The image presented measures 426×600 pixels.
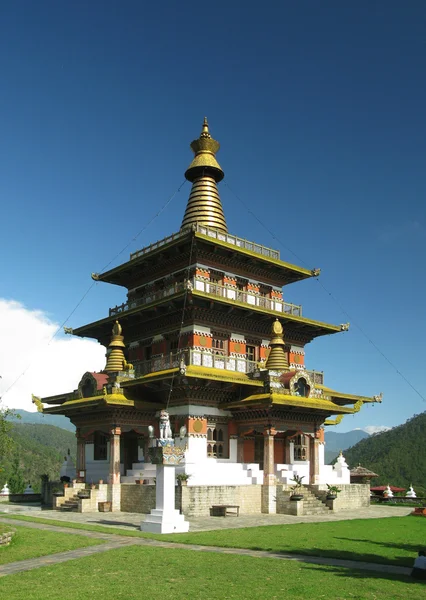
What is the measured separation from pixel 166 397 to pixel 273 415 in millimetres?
6187

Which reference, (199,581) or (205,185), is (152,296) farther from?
(199,581)

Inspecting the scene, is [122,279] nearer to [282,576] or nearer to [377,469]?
[282,576]

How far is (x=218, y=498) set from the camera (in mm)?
29406

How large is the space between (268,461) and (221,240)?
1293cm

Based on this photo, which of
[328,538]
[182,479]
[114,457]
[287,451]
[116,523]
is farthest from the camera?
[287,451]

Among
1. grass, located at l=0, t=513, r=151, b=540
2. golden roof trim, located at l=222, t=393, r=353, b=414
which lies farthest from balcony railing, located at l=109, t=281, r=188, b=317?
grass, located at l=0, t=513, r=151, b=540

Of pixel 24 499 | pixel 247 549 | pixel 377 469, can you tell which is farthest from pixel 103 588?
pixel 377 469

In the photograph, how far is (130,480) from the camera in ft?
109

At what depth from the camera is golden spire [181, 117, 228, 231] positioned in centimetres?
4180

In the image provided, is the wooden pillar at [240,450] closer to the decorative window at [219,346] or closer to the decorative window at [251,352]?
the decorative window at [219,346]

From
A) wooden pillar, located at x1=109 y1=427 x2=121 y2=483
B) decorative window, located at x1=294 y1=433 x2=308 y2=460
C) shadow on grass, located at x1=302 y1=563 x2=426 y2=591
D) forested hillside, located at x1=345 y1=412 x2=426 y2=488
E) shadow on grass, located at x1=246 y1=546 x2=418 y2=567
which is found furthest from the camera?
forested hillside, located at x1=345 y1=412 x2=426 y2=488

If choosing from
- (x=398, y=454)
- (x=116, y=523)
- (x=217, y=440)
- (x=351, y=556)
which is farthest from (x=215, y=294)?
(x=398, y=454)

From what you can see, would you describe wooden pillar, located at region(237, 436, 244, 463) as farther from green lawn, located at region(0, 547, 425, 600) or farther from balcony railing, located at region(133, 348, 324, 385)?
green lawn, located at region(0, 547, 425, 600)

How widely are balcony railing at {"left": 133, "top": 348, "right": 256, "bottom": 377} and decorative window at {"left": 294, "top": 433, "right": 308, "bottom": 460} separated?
507cm
